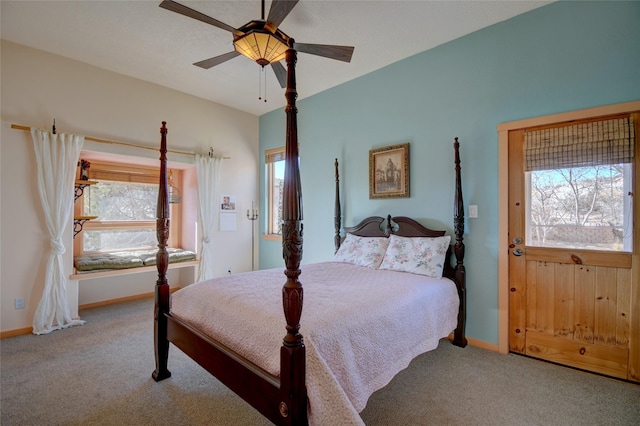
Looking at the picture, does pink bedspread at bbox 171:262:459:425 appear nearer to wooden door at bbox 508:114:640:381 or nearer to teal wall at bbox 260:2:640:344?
wooden door at bbox 508:114:640:381

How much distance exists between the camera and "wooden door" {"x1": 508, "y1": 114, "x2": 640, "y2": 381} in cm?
220

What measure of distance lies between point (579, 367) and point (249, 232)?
4.52 meters

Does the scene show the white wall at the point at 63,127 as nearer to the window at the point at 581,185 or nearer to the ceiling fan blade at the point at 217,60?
the ceiling fan blade at the point at 217,60

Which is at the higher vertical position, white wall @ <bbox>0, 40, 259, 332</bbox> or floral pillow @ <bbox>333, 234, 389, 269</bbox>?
white wall @ <bbox>0, 40, 259, 332</bbox>

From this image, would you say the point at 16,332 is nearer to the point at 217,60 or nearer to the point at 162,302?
the point at 162,302

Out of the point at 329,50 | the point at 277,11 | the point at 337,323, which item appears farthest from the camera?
the point at 329,50

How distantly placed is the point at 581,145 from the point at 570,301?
128 centimetres

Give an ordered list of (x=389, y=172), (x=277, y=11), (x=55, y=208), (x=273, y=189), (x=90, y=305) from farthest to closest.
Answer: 1. (x=273, y=189)
2. (x=90, y=305)
3. (x=389, y=172)
4. (x=55, y=208)
5. (x=277, y=11)

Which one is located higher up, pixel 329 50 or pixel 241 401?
pixel 329 50

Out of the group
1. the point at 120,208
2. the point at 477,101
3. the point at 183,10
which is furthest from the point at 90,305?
the point at 477,101

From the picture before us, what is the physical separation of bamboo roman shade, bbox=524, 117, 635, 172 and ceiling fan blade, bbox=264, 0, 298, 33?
2.25 meters

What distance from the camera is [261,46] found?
217 cm

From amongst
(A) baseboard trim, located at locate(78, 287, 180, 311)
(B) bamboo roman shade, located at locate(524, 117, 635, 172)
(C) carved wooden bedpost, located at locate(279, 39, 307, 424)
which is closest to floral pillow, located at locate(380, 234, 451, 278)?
(B) bamboo roman shade, located at locate(524, 117, 635, 172)

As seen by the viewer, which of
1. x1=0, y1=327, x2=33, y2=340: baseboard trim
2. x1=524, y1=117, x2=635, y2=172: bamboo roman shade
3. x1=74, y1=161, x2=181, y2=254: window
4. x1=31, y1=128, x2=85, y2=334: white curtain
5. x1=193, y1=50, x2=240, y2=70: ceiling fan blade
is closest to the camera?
x1=524, y1=117, x2=635, y2=172: bamboo roman shade
